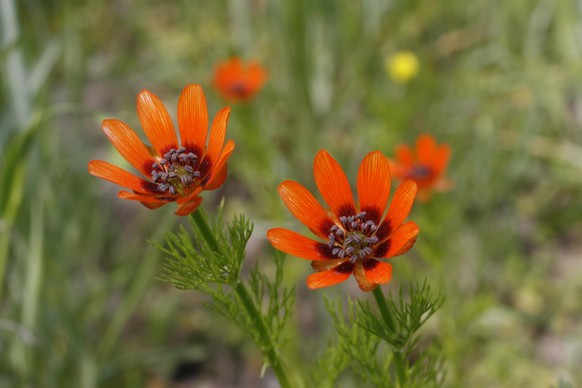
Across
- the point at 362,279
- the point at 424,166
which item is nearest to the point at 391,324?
the point at 362,279

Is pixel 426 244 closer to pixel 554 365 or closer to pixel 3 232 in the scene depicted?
pixel 554 365

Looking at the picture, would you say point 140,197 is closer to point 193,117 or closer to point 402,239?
point 193,117

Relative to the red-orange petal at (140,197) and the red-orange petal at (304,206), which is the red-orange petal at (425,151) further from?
the red-orange petal at (140,197)

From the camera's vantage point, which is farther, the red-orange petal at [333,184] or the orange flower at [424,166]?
the orange flower at [424,166]

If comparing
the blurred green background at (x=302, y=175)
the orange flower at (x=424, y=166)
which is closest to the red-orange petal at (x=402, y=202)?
the blurred green background at (x=302, y=175)

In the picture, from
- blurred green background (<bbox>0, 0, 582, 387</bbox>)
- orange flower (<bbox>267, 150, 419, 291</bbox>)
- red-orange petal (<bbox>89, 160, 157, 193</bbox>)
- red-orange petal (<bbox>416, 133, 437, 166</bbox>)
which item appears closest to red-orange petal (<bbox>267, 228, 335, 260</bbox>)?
orange flower (<bbox>267, 150, 419, 291</bbox>)

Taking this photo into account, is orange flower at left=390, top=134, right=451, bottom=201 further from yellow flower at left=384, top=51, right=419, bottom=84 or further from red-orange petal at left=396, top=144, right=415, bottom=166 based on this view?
yellow flower at left=384, top=51, right=419, bottom=84
